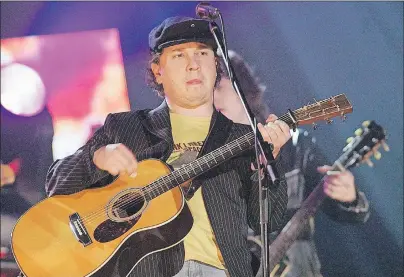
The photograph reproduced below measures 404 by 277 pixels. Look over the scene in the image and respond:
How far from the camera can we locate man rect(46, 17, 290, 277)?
2.34m

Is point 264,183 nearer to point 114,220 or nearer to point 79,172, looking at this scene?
point 114,220

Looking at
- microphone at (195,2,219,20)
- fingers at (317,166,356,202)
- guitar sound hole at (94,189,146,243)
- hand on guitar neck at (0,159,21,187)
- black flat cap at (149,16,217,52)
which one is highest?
black flat cap at (149,16,217,52)

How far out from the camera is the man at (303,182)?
2816 mm

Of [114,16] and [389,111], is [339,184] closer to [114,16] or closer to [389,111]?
[389,111]

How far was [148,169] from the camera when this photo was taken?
7.70 feet

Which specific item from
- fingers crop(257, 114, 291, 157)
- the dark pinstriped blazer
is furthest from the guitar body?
fingers crop(257, 114, 291, 157)

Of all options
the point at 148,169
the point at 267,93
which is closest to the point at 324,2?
the point at 267,93

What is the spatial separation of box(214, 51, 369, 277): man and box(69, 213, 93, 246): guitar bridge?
1053 mm

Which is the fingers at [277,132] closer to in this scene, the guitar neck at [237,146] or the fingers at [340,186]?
the guitar neck at [237,146]

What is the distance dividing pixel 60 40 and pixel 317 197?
171 centimetres

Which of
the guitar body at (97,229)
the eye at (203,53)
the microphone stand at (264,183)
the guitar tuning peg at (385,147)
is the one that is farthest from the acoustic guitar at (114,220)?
the guitar tuning peg at (385,147)

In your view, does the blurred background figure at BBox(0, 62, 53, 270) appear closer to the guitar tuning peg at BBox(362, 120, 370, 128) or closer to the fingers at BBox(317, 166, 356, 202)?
the fingers at BBox(317, 166, 356, 202)

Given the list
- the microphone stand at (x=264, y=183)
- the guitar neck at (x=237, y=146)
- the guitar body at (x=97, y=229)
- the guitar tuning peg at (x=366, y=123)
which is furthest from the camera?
the guitar tuning peg at (x=366, y=123)

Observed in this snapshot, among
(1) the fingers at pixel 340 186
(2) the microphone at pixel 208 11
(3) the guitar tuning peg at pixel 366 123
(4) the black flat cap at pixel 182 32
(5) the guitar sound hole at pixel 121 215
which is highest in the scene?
(4) the black flat cap at pixel 182 32
